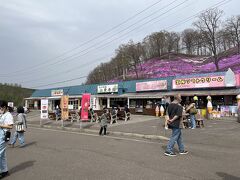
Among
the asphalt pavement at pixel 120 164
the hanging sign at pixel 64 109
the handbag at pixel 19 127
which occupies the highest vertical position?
the hanging sign at pixel 64 109

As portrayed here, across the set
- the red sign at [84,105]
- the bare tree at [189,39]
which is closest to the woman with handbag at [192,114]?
the red sign at [84,105]

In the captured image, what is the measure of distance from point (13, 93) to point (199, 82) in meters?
72.6

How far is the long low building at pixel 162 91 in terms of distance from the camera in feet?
93.8

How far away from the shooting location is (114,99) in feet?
142

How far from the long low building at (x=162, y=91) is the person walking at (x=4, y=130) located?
21.2 meters

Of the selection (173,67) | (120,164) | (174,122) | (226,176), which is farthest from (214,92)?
(173,67)

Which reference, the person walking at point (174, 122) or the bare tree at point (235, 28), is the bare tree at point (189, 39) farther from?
the person walking at point (174, 122)

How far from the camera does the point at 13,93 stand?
92438 mm

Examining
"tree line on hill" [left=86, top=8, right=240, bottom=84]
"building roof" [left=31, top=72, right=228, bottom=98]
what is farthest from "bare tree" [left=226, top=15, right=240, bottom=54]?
"building roof" [left=31, top=72, right=228, bottom=98]

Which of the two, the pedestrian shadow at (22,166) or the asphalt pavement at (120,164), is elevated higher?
the asphalt pavement at (120,164)

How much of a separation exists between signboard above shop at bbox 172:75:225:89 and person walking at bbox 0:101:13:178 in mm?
24219

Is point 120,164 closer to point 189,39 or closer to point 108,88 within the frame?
point 108,88

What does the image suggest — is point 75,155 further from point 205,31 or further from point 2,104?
point 205,31

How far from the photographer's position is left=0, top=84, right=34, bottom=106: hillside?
8904 centimetres
